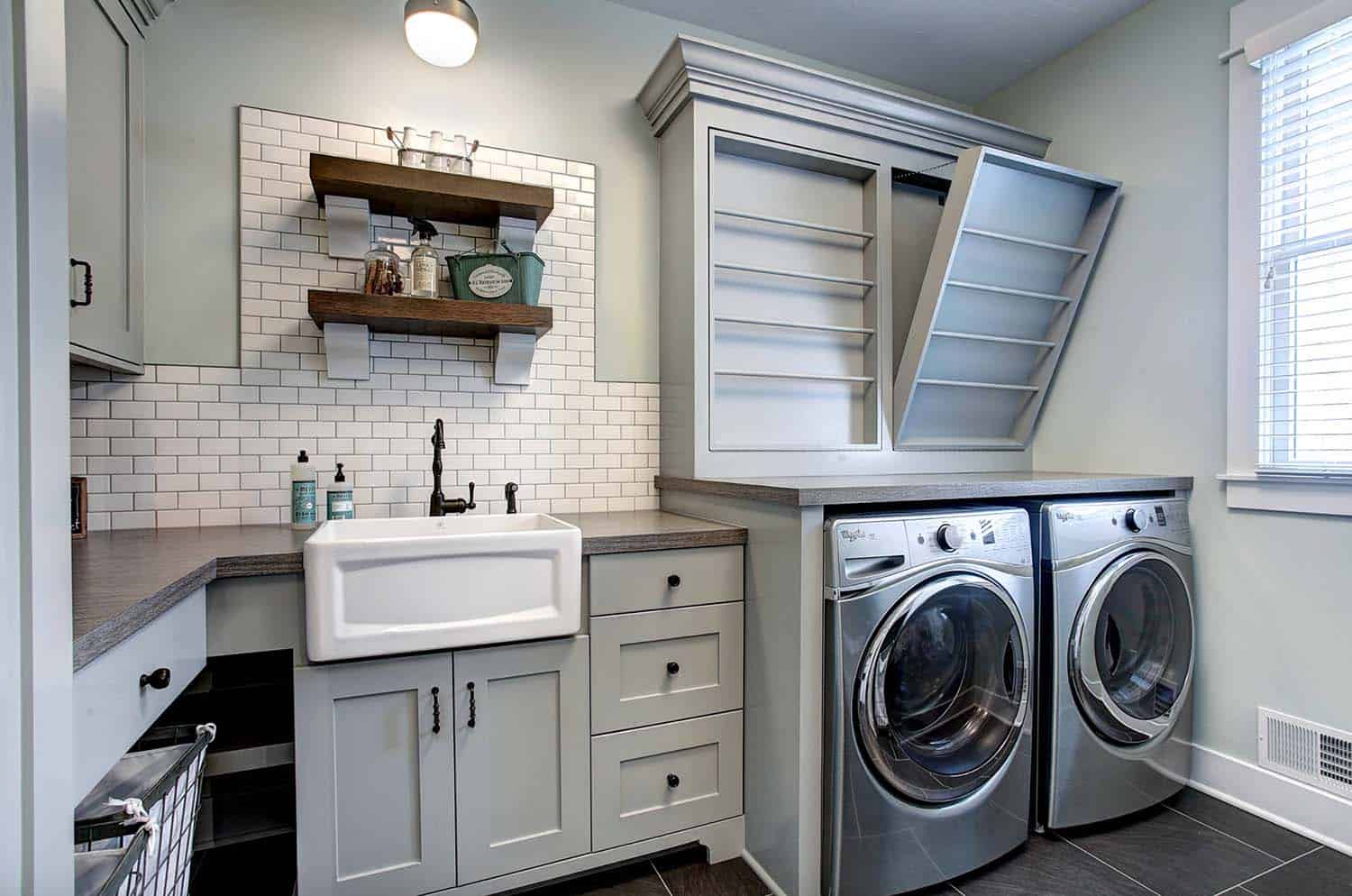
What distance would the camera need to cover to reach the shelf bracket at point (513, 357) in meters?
2.26

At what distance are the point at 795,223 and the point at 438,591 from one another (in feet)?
5.74

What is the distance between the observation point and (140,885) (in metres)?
1.06

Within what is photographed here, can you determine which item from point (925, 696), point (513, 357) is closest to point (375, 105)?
point (513, 357)

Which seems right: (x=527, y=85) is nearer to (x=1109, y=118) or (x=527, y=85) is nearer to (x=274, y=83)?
(x=274, y=83)

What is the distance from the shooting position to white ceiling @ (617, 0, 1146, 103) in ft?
8.24

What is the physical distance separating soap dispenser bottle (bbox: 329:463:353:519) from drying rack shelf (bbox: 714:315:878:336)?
1303 millimetres

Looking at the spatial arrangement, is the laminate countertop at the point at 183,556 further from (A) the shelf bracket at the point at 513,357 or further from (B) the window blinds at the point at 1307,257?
(B) the window blinds at the point at 1307,257

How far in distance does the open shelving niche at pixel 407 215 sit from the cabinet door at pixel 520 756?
984 millimetres

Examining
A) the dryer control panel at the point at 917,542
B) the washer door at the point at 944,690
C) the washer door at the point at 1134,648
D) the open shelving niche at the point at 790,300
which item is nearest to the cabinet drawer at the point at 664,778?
the washer door at the point at 944,690

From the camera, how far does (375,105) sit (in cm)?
223

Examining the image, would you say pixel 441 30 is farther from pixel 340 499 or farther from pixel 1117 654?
pixel 1117 654

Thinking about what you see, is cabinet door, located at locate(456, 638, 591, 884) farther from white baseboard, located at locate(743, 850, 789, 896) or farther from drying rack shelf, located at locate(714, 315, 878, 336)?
drying rack shelf, located at locate(714, 315, 878, 336)

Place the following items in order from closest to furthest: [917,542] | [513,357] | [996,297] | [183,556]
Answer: [183,556] → [917,542] → [513,357] → [996,297]

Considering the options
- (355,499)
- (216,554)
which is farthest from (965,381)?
(216,554)
